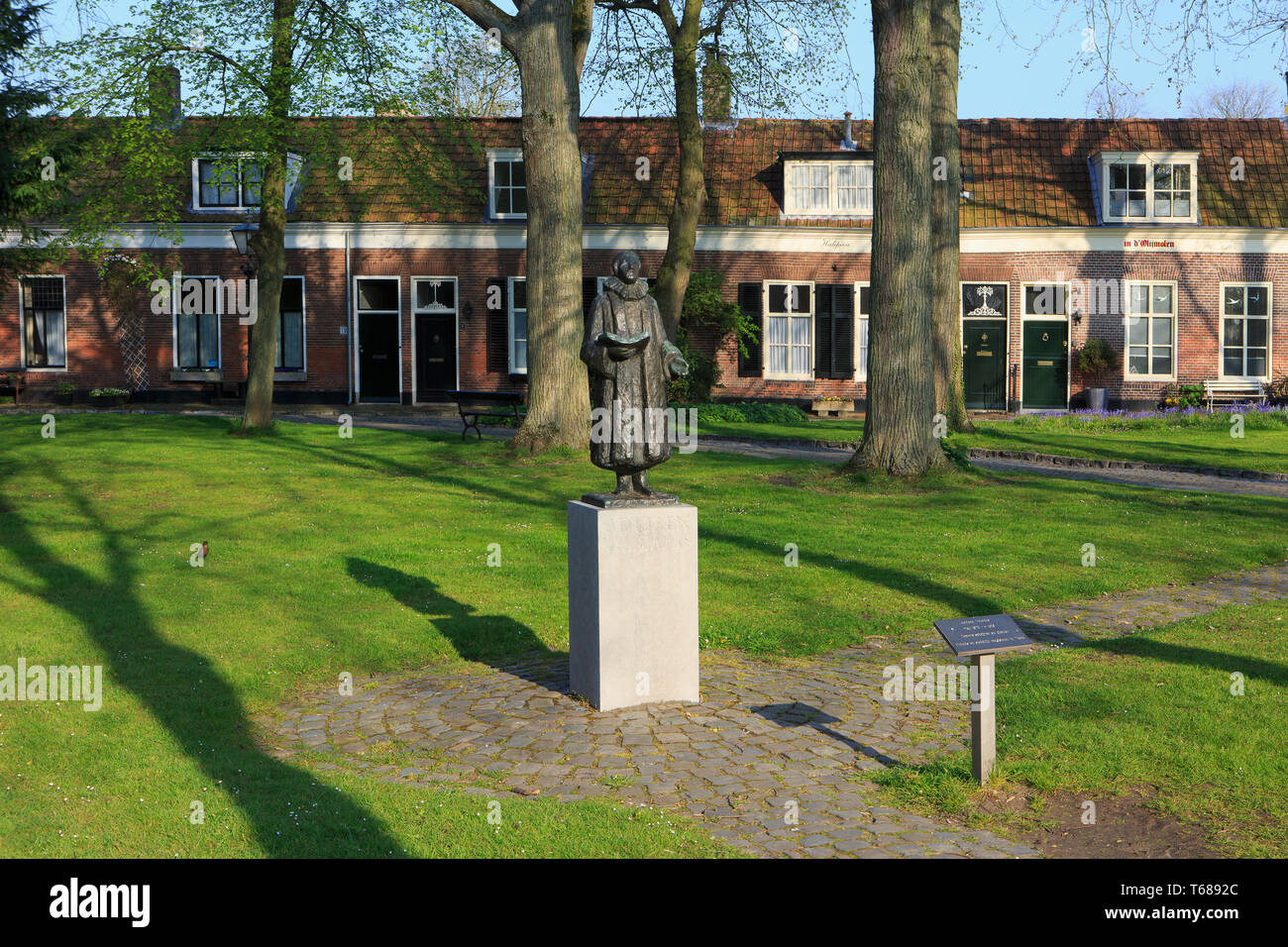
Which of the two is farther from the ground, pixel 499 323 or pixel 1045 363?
pixel 499 323

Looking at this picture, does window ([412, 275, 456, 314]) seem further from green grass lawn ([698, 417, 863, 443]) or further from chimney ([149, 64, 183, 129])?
chimney ([149, 64, 183, 129])

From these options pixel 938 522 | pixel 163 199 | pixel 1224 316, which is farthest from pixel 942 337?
pixel 1224 316

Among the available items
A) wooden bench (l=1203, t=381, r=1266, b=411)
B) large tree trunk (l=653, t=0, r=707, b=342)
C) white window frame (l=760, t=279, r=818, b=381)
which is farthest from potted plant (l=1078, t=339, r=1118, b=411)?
large tree trunk (l=653, t=0, r=707, b=342)

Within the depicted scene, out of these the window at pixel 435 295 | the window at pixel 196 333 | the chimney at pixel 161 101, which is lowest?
the window at pixel 196 333

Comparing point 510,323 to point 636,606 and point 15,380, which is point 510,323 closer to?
point 15,380

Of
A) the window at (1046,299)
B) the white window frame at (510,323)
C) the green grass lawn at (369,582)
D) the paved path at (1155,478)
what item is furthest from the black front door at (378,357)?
the paved path at (1155,478)

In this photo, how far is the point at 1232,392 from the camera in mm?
28328

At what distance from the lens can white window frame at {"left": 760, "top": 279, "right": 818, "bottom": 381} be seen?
29594mm

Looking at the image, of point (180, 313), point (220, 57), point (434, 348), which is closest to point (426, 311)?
point (434, 348)

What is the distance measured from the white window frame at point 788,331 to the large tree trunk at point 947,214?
9115mm

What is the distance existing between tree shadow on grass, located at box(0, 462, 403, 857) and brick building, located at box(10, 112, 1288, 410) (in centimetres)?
1877

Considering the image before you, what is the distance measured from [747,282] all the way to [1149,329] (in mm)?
10249

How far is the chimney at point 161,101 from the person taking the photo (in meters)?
17.4

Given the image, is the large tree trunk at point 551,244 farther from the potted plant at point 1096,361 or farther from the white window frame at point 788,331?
the potted plant at point 1096,361
